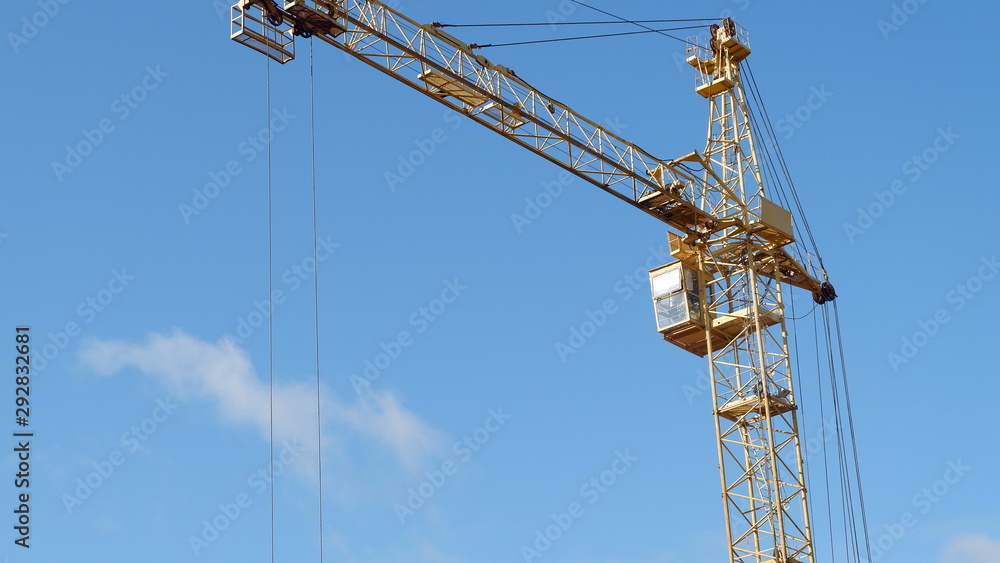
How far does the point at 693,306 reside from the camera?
2045 inches

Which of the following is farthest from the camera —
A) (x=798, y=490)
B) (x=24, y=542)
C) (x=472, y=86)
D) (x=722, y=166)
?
(x=722, y=166)

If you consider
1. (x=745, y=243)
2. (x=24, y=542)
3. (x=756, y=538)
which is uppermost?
(x=745, y=243)

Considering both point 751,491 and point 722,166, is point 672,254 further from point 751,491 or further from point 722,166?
point 751,491

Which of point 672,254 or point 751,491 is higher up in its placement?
point 672,254

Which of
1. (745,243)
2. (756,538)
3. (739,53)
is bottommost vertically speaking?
(756,538)

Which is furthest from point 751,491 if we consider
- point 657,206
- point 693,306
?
point 657,206

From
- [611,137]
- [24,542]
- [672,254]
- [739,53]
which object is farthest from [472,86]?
[24,542]

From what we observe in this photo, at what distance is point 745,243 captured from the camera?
52.6 meters

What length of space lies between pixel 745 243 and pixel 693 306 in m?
2.72

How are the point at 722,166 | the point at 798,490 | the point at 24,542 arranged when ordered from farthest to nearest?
the point at 722,166
the point at 798,490
the point at 24,542

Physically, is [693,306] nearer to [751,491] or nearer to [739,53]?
[751,491]

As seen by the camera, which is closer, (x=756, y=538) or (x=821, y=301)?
(x=756, y=538)

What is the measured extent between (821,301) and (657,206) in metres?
9.27

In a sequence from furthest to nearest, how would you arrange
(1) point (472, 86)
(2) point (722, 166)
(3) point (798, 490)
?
1. (2) point (722, 166)
2. (3) point (798, 490)
3. (1) point (472, 86)
